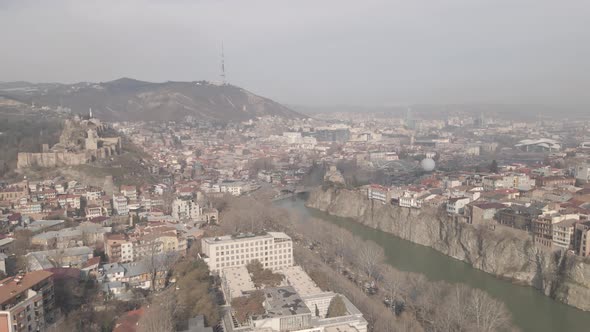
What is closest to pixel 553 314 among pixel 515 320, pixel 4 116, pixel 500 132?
pixel 515 320

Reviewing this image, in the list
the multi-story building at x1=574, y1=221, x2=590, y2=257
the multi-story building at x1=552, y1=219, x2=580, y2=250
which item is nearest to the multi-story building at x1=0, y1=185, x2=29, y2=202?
the multi-story building at x1=552, y1=219, x2=580, y2=250

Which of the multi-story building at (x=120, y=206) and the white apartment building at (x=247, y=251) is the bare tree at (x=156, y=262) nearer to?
the white apartment building at (x=247, y=251)

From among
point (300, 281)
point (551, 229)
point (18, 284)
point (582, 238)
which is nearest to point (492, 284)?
point (551, 229)

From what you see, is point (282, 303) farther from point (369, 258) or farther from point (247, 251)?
point (369, 258)

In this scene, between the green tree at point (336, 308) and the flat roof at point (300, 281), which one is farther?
the flat roof at point (300, 281)

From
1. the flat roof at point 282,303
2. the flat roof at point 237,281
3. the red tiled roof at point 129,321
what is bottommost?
the red tiled roof at point 129,321

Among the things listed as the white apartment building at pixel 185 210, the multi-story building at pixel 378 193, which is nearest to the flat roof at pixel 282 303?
the white apartment building at pixel 185 210

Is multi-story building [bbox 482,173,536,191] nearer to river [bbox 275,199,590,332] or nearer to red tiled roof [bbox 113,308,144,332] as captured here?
river [bbox 275,199,590,332]
